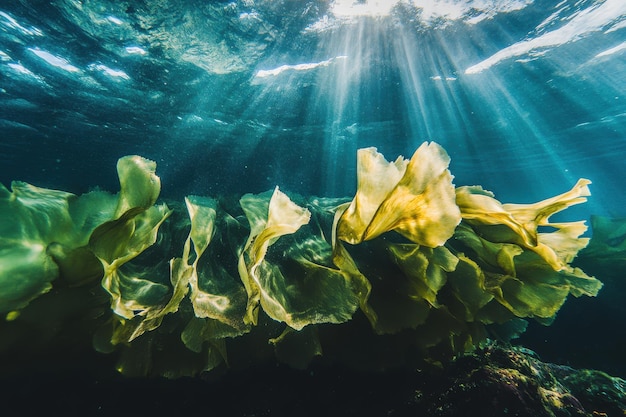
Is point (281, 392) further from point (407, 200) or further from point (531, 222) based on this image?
point (531, 222)

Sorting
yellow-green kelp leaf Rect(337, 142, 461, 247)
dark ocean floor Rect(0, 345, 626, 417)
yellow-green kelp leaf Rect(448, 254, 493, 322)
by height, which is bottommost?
dark ocean floor Rect(0, 345, 626, 417)

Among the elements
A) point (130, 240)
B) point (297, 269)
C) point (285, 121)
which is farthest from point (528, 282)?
point (285, 121)

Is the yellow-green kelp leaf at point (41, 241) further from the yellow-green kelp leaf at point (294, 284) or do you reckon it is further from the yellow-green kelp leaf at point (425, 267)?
the yellow-green kelp leaf at point (425, 267)

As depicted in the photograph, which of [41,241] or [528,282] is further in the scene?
[528,282]

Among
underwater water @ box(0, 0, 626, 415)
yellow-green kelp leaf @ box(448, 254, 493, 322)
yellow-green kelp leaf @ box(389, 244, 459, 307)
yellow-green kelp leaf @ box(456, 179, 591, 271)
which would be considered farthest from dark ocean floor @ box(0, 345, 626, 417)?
yellow-green kelp leaf @ box(456, 179, 591, 271)

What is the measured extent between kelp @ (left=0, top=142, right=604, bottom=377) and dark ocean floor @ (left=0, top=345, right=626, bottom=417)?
0.51 feet

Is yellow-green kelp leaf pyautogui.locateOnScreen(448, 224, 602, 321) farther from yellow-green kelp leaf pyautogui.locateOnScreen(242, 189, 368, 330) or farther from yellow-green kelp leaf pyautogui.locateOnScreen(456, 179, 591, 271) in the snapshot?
yellow-green kelp leaf pyautogui.locateOnScreen(242, 189, 368, 330)

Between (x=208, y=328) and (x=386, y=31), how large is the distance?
12.0m

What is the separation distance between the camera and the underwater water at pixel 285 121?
38.5 inches

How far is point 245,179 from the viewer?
20.0 metres

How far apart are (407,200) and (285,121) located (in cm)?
1506

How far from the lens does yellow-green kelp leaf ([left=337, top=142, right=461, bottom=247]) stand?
2.52ft

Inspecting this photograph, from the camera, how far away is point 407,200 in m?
0.82

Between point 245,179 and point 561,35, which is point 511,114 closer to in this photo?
point 561,35
